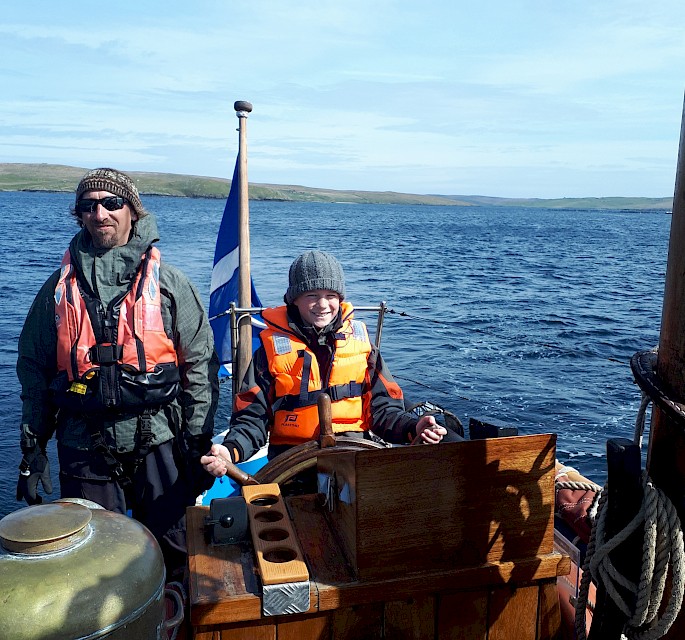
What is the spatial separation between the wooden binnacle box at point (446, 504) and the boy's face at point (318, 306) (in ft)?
4.20

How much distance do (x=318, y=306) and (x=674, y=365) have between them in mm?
1834

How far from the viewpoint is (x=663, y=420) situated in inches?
67.4

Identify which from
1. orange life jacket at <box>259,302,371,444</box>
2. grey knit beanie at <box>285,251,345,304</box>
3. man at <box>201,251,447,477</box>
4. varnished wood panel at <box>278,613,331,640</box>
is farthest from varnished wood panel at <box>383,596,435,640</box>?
grey knit beanie at <box>285,251,345,304</box>

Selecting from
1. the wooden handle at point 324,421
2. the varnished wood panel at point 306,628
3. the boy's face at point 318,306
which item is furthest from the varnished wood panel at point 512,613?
the boy's face at point 318,306

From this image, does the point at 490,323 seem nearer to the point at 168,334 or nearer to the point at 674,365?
the point at 168,334

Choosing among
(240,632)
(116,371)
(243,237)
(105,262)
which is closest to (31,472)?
(116,371)

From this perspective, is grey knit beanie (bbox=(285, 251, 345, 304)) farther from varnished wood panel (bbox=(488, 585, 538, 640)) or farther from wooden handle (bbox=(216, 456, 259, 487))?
varnished wood panel (bbox=(488, 585, 538, 640))

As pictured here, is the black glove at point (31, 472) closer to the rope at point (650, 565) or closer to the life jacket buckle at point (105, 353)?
the life jacket buckle at point (105, 353)

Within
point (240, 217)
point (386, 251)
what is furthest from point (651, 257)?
point (240, 217)

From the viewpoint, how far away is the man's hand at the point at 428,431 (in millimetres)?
2951

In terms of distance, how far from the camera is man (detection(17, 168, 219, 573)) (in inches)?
117

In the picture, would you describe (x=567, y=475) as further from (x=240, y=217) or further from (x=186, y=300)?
(x=240, y=217)

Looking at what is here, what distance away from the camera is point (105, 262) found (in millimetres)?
3039

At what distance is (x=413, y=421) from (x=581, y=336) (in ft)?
47.1
